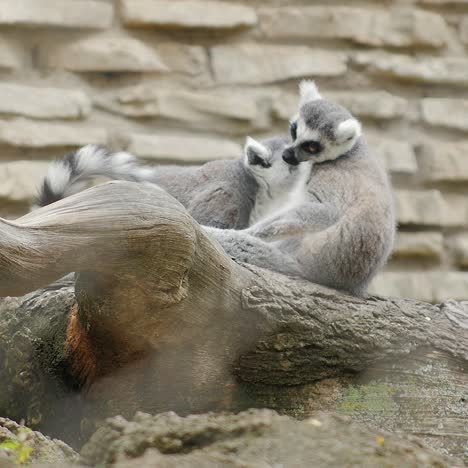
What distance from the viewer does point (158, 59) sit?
13.6ft

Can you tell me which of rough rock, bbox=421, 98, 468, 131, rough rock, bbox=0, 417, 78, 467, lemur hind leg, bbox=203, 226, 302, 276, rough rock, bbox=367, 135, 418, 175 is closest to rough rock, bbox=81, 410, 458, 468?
rough rock, bbox=0, 417, 78, 467

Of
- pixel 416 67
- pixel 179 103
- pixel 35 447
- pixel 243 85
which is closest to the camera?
pixel 35 447

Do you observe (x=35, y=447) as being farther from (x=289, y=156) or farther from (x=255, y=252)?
(x=289, y=156)

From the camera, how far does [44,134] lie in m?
3.89

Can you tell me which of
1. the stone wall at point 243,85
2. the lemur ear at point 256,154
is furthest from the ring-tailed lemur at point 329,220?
the stone wall at point 243,85

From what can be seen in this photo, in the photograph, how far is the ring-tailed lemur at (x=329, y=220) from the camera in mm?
2766

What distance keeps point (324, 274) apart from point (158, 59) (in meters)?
1.87

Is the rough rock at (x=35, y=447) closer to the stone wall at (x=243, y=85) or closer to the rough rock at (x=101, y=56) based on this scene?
the stone wall at (x=243, y=85)

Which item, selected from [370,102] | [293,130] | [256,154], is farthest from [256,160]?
[370,102]

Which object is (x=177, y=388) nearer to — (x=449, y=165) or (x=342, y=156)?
(x=342, y=156)

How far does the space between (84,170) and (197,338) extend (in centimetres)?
93

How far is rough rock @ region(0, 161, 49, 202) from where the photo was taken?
377 cm

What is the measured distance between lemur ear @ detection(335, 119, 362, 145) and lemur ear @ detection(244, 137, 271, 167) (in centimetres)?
41

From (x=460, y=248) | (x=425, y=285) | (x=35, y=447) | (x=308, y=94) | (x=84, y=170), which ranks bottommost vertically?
(x=425, y=285)
